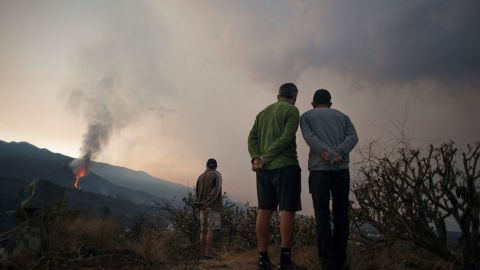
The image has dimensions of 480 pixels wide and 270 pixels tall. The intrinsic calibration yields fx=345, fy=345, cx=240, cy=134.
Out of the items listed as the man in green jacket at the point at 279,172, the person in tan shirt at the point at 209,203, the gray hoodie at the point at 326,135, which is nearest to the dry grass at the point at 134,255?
the man in green jacket at the point at 279,172

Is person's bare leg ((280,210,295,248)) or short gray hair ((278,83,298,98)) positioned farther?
short gray hair ((278,83,298,98))

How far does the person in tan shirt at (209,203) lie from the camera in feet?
23.1

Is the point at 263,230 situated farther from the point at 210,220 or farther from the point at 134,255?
the point at 210,220

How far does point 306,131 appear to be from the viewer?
12.5 feet

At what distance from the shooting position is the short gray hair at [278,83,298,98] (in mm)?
4062

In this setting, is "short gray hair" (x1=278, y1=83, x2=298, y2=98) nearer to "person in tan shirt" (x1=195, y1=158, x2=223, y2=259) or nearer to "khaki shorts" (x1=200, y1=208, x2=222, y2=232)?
"person in tan shirt" (x1=195, y1=158, x2=223, y2=259)

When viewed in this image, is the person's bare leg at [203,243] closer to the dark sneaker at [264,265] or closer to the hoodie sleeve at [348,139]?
the dark sneaker at [264,265]

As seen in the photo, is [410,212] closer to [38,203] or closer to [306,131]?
[306,131]

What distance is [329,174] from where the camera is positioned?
3637 mm

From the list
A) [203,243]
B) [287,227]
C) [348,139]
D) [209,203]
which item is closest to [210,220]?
[209,203]

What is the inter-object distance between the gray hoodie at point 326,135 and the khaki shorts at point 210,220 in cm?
378

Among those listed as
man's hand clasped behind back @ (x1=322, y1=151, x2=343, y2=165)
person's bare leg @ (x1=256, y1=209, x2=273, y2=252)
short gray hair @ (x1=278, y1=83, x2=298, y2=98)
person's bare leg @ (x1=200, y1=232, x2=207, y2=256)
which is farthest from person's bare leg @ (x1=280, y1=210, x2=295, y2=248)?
person's bare leg @ (x1=200, y1=232, x2=207, y2=256)

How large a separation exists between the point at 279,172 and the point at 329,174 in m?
0.52

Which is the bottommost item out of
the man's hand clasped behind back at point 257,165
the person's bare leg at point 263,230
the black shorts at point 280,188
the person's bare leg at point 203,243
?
the person's bare leg at point 203,243
